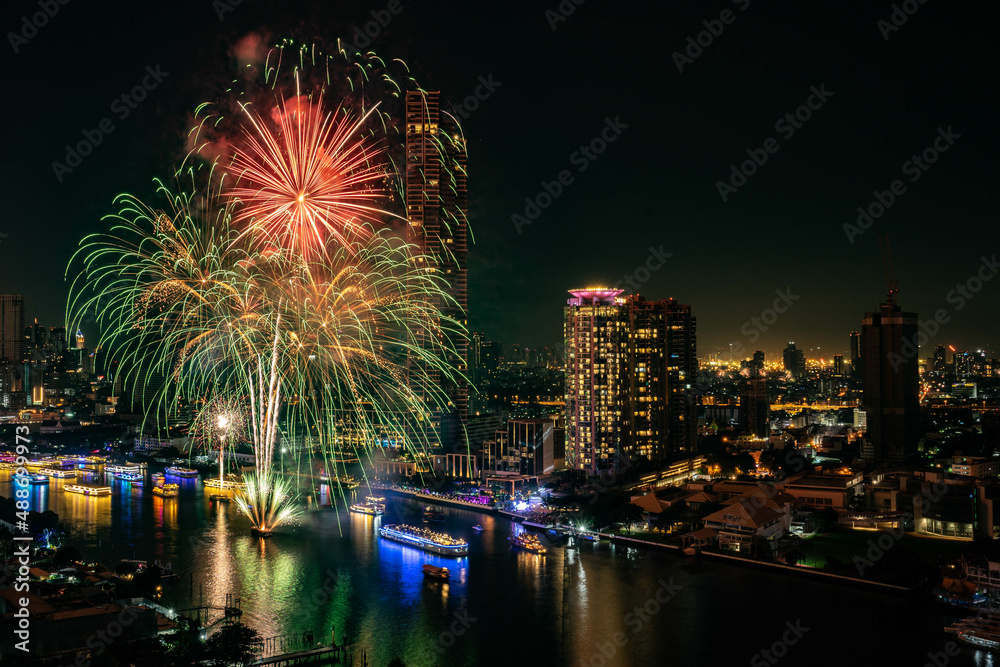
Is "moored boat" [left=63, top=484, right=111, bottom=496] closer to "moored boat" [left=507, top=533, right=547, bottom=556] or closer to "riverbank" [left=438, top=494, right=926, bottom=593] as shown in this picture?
"riverbank" [left=438, top=494, right=926, bottom=593]

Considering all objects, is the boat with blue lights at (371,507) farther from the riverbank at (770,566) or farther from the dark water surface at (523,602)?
the riverbank at (770,566)

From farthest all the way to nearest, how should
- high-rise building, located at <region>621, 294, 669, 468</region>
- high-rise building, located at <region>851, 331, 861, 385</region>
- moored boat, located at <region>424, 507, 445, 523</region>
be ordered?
high-rise building, located at <region>851, 331, 861, 385</region> → high-rise building, located at <region>621, 294, 669, 468</region> → moored boat, located at <region>424, 507, 445, 523</region>

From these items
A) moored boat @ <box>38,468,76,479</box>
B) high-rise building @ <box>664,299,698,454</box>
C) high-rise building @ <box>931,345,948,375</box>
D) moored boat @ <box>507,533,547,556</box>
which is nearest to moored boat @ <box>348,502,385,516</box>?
moored boat @ <box>507,533,547,556</box>

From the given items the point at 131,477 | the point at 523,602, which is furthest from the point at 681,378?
the point at 131,477

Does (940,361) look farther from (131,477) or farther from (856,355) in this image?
(131,477)

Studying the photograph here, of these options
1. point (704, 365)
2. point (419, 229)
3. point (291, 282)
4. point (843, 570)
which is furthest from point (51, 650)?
point (704, 365)

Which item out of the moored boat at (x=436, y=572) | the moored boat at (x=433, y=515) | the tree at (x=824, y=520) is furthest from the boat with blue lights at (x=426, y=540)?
the tree at (x=824, y=520)
